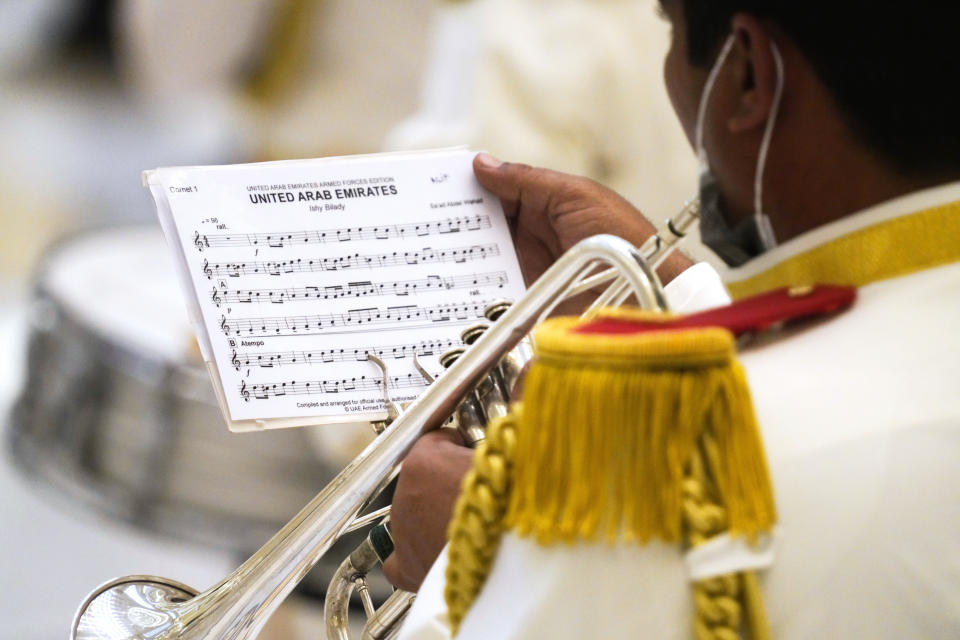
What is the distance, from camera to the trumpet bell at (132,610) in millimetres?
935

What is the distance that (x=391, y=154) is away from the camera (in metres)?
1.03

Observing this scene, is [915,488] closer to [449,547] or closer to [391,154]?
[449,547]

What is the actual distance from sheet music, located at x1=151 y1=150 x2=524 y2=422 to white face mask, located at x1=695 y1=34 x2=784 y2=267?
0.30 m

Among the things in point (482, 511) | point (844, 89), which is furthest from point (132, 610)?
point (844, 89)

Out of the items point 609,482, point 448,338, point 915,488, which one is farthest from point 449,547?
point 448,338

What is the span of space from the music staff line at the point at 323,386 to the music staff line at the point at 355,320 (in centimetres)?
4

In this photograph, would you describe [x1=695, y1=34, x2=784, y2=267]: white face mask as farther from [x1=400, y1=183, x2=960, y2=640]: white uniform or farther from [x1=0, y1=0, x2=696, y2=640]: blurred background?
[x1=0, y1=0, x2=696, y2=640]: blurred background

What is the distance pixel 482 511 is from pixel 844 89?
30cm

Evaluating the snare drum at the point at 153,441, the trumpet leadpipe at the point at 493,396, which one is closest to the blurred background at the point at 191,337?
the snare drum at the point at 153,441

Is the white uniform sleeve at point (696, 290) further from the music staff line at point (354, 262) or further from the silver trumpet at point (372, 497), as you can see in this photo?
the music staff line at point (354, 262)

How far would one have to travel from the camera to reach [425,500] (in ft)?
2.55

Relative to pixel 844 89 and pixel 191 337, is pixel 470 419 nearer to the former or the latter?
pixel 844 89

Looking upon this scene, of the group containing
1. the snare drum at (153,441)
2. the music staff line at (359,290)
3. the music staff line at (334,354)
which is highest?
the music staff line at (359,290)

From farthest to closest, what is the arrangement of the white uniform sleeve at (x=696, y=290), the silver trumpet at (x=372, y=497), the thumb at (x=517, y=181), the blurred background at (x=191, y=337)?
the blurred background at (x=191, y=337) < the thumb at (x=517, y=181) < the white uniform sleeve at (x=696, y=290) < the silver trumpet at (x=372, y=497)
